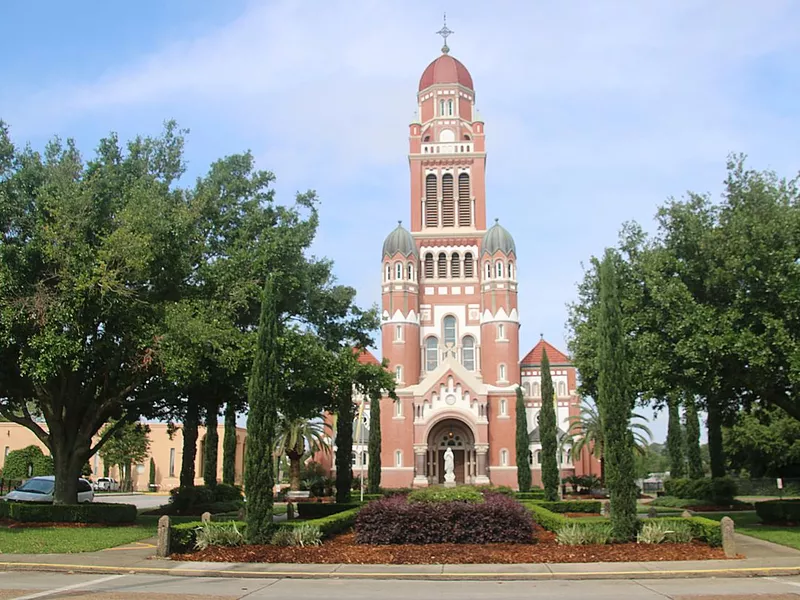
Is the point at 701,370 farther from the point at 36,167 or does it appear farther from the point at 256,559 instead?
the point at 36,167

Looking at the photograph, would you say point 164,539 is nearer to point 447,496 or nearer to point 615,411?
point 447,496

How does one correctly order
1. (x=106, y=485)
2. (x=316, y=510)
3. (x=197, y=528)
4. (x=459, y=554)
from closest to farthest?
(x=459, y=554), (x=197, y=528), (x=316, y=510), (x=106, y=485)

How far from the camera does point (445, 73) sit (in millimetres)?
68500

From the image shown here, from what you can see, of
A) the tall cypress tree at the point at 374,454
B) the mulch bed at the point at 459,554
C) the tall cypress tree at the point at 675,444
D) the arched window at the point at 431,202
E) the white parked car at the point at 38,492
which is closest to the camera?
the mulch bed at the point at 459,554

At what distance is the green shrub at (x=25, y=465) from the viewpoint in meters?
51.0

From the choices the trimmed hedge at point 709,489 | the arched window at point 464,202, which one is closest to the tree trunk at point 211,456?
the trimmed hedge at point 709,489

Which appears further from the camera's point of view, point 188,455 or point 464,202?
point 464,202

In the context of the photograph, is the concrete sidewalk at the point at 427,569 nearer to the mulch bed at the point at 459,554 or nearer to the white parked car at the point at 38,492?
the mulch bed at the point at 459,554

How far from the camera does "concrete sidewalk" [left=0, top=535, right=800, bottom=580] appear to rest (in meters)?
13.6

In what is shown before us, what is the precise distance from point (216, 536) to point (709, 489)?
2561cm

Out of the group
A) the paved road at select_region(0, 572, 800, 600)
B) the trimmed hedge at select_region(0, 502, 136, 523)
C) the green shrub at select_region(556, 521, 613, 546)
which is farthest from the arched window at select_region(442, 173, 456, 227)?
the paved road at select_region(0, 572, 800, 600)

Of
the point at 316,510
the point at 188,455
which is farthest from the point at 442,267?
the point at 316,510

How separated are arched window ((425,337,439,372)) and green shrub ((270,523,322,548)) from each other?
42.4 metres

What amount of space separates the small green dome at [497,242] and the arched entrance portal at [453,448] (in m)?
13.8
